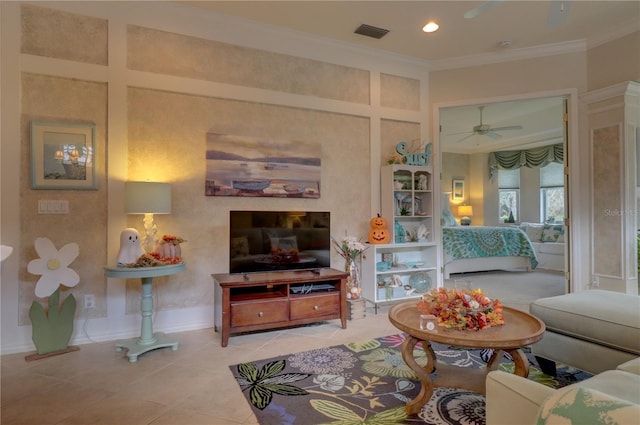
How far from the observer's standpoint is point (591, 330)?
2.07 m

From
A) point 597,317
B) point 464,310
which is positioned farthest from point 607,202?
point 464,310

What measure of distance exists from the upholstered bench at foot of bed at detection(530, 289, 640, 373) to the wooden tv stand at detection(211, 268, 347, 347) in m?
1.66

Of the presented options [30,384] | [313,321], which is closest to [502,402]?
[313,321]

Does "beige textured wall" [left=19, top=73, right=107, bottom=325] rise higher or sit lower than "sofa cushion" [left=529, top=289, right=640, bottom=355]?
Result: higher

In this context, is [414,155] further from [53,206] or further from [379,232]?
[53,206]

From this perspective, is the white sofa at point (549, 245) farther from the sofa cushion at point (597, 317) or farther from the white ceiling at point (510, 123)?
the sofa cushion at point (597, 317)

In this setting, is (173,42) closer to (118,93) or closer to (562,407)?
(118,93)

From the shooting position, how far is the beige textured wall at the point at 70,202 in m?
2.82

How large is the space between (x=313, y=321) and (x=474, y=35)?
350 centimetres

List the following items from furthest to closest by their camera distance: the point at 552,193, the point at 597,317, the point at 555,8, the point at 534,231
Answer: the point at 552,193 → the point at 534,231 → the point at 555,8 → the point at 597,317

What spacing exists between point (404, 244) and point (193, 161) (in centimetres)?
247

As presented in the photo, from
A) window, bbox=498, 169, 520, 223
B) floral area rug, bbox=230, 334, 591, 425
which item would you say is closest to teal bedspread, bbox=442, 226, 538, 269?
window, bbox=498, 169, 520, 223

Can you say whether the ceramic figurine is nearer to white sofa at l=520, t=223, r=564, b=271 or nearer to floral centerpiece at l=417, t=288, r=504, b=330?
floral centerpiece at l=417, t=288, r=504, b=330

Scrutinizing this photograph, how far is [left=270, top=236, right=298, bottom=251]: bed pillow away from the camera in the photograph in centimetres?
340
